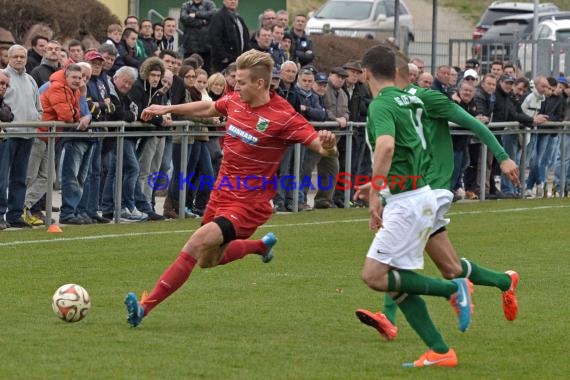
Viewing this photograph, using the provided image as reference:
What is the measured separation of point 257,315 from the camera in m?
10.5

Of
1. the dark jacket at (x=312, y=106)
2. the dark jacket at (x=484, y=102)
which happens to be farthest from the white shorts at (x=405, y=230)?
the dark jacket at (x=484, y=102)

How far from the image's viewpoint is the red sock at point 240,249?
10.5 meters

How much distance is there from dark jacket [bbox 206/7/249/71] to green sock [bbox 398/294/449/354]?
12.7 metres

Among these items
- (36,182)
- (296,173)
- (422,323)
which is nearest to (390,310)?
(422,323)

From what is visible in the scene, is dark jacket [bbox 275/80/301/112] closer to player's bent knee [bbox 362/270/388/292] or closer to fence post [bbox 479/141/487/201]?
fence post [bbox 479/141/487/201]

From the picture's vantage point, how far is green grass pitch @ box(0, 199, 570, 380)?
8.41 meters

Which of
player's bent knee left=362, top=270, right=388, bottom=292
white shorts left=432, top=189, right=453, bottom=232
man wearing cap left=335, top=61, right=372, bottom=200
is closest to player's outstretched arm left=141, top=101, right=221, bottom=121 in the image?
white shorts left=432, top=189, right=453, bottom=232

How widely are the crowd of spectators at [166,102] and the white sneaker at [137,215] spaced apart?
0.06 ft

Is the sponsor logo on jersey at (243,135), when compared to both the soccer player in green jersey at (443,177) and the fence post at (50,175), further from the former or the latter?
the fence post at (50,175)

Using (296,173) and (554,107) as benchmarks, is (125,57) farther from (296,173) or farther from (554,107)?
(554,107)

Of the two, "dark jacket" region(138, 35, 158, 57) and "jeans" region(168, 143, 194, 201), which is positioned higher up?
"dark jacket" region(138, 35, 158, 57)

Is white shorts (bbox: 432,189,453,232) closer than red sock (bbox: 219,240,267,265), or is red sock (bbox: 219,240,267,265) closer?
white shorts (bbox: 432,189,453,232)

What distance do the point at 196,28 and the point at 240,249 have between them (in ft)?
37.6

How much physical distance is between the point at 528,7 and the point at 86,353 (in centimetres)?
3806
